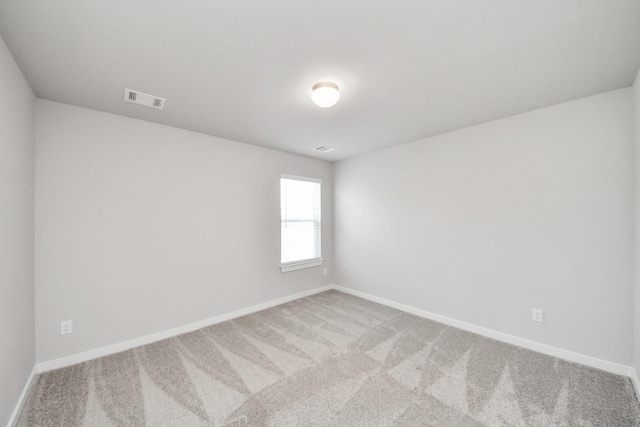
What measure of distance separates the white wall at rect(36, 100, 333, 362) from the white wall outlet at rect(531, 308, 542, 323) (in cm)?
318

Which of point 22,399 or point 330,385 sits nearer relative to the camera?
point 22,399

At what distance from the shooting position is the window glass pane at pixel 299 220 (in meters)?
4.15

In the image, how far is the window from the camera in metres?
4.14

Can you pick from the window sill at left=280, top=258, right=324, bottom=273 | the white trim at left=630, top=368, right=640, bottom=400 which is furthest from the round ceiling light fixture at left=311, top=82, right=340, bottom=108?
the white trim at left=630, top=368, right=640, bottom=400

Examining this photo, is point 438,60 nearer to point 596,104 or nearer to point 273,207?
point 596,104

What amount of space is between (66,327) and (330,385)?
8.06 ft

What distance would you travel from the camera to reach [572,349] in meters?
2.41

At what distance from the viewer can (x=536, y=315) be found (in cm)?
260

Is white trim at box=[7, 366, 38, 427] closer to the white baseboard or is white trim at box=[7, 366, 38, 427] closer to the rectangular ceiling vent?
the white baseboard

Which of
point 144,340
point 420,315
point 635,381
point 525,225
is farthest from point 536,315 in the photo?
point 144,340

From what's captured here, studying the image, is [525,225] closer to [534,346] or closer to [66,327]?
[534,346]

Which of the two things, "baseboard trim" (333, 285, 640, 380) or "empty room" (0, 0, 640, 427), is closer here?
"empty room" (0, 0, 640, 427)

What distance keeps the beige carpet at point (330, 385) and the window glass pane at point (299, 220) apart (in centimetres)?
152

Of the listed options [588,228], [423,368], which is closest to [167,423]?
[423,368]
